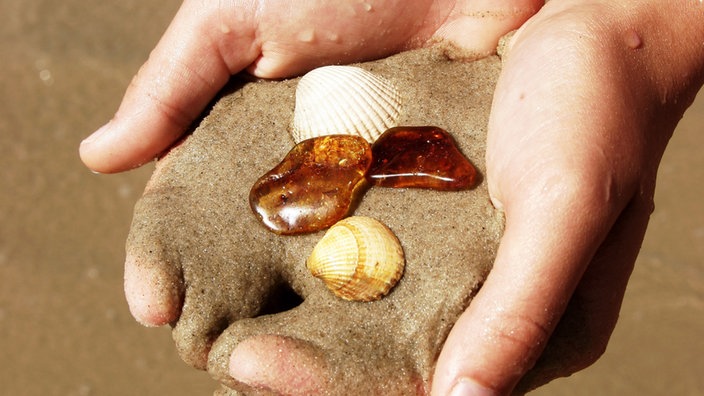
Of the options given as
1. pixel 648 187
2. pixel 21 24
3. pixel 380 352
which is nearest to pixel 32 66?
pixel 21 24

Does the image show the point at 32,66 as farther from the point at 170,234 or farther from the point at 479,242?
the point at 479,242

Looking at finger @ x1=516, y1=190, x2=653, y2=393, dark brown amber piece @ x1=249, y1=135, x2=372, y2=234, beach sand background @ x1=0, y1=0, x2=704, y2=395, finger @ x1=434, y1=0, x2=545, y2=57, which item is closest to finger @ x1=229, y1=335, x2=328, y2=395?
dark brown amber piece @ x1=249, y1=135, x2=372, y2=234

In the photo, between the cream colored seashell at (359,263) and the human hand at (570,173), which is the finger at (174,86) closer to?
the cream colored seashell at (359,263)

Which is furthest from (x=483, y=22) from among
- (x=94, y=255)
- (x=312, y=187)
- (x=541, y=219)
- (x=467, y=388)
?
(x=94, y=255)

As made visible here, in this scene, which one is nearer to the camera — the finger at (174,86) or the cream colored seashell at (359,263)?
the cream colored seashell at (359,263)

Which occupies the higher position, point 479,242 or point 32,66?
point 32,66

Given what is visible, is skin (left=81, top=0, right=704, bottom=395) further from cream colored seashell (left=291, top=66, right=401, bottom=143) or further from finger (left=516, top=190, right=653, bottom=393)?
cream colored seashell (left=291, top=66, right=401, bottom=143)

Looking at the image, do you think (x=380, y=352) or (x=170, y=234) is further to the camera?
(x=170, y=234)

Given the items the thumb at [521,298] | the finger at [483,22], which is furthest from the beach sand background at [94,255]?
the thumb at [521,298]
